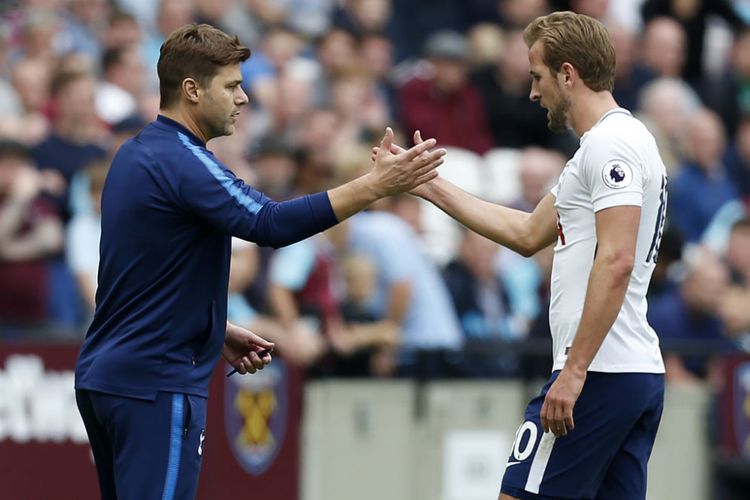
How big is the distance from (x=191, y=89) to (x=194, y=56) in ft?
0.43

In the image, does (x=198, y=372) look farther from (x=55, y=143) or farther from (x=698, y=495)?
(x=698, y=495)

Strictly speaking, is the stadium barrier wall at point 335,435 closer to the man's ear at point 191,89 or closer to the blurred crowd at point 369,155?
the blurred crowd at point 369,155

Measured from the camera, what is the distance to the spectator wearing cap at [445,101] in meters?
13.6

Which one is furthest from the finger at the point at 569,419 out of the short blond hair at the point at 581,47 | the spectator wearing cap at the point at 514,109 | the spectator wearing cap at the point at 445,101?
the spectator wearing cap at the point at 514,109

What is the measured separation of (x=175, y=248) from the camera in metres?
5.88

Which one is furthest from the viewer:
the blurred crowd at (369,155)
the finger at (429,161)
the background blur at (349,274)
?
the blurred crowd at (369,155)

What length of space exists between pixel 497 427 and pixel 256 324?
2.07 m

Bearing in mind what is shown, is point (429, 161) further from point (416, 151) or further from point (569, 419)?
point (569, 419)

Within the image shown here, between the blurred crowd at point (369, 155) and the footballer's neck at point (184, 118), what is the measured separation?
3.90 m

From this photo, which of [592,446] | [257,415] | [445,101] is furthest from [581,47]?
[445,101]

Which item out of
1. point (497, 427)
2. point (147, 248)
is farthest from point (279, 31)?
point (147, 248)

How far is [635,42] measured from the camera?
1554cm

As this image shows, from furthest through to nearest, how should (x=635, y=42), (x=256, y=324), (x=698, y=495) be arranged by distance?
(x=635, y=42) < (x=698, y=495) < (x=256, y=324)

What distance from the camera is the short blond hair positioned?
6012 mm
